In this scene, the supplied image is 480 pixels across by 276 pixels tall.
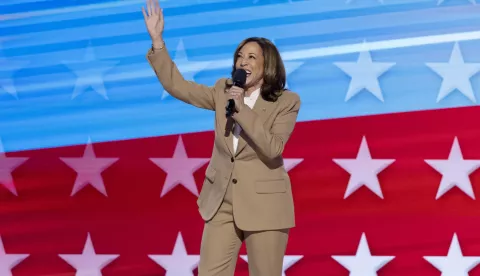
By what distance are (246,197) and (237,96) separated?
0.36 metres

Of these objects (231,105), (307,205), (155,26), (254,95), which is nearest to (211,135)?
(307,205)

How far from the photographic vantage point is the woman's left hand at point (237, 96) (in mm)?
2129

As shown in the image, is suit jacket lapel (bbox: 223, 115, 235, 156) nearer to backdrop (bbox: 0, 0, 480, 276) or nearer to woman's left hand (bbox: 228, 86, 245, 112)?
woman's left hand (bbox: 228, 86, 245, 112)

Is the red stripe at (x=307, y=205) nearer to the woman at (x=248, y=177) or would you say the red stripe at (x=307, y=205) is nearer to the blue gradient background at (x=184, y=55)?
the blue gradient background at (x=184, y=55)

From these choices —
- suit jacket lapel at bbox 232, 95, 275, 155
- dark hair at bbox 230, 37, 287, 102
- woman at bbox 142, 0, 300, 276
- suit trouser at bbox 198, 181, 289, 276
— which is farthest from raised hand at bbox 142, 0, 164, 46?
suit trouser at bbox 198, 181, 289, 276

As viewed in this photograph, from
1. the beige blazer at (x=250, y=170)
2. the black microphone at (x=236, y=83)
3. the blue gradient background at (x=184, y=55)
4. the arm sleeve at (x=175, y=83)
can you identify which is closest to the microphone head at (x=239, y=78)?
the black microphone at (x=236, y=83)

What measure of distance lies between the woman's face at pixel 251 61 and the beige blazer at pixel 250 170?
72 millimetres

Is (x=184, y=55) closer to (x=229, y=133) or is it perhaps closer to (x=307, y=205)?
(x=307, y=205)

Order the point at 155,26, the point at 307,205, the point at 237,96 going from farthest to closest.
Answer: the point at 307,205
the point at 155,26
the point at 237,96

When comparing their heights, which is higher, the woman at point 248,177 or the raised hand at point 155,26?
the raised hand at point 155,26

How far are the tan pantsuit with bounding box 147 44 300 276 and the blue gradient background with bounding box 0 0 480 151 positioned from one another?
1007 millimetres

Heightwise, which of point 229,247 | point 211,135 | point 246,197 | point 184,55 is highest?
point 184,55

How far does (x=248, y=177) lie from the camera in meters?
2.34

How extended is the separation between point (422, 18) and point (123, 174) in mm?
1496
